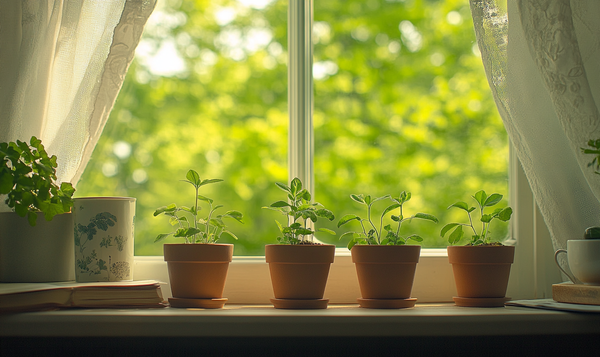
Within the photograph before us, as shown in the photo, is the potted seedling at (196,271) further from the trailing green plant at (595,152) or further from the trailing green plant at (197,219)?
the trailing green plant at (595,152)

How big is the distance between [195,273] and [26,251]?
1.19 feet

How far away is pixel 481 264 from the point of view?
3.38ft

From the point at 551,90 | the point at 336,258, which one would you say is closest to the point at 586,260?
the point at 551,90

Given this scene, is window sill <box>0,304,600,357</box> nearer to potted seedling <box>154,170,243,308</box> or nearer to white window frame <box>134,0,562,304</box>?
potted seedling <box>154,170,243,308</box>

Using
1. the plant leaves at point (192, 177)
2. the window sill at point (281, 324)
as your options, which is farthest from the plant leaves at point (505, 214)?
the plant leaves at point (192, 177)

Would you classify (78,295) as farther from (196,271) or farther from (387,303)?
(387,303)

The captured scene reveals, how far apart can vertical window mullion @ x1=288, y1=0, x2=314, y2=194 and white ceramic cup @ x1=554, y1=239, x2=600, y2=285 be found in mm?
634

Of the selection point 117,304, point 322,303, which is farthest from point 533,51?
point 117,304

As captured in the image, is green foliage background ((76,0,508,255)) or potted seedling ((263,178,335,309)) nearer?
potted seedling ((263,178,335,309))

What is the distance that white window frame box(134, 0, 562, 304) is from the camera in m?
1.18

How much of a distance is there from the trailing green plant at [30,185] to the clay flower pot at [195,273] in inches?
9.7

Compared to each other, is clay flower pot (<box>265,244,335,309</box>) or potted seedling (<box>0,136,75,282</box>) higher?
potted seedling (<box>0,136,75,282</box>)

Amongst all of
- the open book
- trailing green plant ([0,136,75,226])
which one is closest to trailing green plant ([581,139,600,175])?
the open book

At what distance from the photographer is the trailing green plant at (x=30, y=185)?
88 cm
